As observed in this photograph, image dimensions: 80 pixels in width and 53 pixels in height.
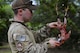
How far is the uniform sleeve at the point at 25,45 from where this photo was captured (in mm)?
2160

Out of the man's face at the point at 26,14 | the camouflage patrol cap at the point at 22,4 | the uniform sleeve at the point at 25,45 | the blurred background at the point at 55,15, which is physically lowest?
the blurred background at the point at 55,15

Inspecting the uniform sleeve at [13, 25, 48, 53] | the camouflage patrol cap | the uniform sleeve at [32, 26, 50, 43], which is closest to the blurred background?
the uniform sleeve at [32, 26, 50, 43]

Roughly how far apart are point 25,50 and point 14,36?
0.52ft

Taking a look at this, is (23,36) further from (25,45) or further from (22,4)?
(22,4)

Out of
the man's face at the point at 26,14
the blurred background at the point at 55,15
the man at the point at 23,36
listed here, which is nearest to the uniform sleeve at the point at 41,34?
the man at the point at 23,36

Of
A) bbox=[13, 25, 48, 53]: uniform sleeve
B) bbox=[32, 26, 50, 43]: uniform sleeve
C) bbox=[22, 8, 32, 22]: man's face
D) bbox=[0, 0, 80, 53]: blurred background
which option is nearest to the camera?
bbox=[13, 25, 48, 53]: uniform sleeve

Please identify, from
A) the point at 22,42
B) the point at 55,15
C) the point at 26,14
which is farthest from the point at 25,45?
the point at 55,15

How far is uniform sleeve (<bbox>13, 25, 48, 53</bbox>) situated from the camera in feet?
7.09

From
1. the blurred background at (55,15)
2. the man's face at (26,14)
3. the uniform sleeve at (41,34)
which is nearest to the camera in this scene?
the man's face at (26,14)

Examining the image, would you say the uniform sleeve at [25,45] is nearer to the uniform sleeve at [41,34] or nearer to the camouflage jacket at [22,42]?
the camouflage jacket at [22,42]

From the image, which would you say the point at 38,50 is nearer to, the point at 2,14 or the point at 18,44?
the point at 18,44

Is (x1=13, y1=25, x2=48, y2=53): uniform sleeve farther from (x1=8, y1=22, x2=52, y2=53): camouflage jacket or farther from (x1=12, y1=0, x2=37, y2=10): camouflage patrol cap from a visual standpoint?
(x1=12, y1=0, x2=37, y2=10): camouflage patrol cap

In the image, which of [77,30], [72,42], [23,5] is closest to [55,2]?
[77,30]

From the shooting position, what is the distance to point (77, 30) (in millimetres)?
9508
